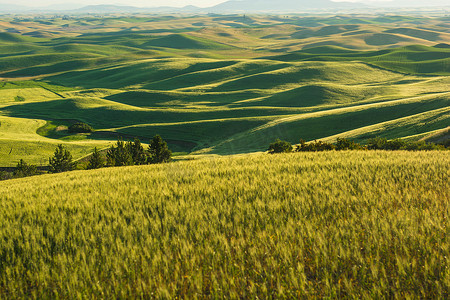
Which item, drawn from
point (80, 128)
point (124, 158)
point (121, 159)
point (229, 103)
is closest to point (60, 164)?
point (121, 159)

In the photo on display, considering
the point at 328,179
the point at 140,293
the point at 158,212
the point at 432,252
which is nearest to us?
the point at 140,293

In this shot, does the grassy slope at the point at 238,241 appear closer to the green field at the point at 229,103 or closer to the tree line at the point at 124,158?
the tree line at the point at 124,158

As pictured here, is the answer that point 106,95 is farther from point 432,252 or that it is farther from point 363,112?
point 432,252

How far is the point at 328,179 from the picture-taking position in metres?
10.4

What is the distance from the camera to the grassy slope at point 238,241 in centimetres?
505

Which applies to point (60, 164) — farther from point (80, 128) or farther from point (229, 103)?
point (229, 103)

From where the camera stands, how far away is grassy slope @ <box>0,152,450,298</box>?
16.6ft

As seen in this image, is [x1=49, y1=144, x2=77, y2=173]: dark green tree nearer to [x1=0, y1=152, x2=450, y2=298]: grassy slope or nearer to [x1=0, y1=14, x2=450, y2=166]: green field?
[x1=0, y1=14, x2=450, y2=166]: green field

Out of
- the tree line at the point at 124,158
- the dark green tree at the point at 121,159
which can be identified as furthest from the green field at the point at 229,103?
the dark green tree at the point at 121,159

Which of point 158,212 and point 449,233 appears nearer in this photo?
point 449,233

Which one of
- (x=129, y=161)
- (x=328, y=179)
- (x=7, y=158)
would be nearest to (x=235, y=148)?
(x=129, y=161)

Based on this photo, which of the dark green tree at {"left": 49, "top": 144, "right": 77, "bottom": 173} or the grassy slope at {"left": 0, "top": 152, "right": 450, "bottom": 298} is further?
the dark green tree at {"left": 49, "top": 144, "right": 77, "bottom": 173}

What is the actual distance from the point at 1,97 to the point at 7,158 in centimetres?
8456

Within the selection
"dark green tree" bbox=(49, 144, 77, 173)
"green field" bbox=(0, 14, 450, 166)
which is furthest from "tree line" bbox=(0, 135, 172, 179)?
"green field" bbox=(0, 14, 450, 166)
